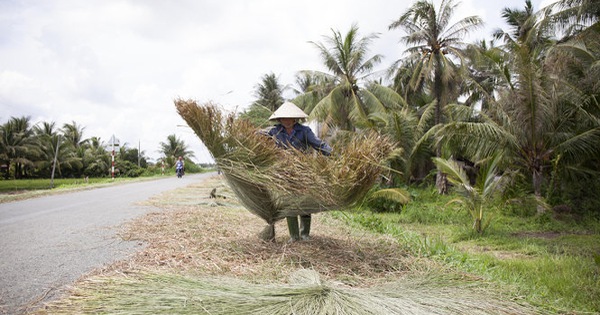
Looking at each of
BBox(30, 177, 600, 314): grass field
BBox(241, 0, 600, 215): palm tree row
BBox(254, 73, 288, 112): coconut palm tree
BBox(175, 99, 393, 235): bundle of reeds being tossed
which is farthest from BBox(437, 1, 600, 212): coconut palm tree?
BBox(254, 73, 288, 112): coconut palm tree

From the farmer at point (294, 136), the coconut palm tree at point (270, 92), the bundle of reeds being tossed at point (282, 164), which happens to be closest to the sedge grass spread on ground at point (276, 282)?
the farmer at point (294, 136)

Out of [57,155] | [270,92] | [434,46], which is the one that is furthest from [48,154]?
[434,46]

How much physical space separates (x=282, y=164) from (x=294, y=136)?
2.25 feet

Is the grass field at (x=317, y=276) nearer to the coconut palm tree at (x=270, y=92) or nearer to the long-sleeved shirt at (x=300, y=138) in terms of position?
the long-sleeved shirt at (x=300, y=138)

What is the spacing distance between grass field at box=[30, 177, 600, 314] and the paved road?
261 mm

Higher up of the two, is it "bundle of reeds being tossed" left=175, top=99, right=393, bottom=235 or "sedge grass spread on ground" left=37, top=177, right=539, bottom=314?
"bundle of reeds being tossed" left=175, top=99, right=393, bottom=235

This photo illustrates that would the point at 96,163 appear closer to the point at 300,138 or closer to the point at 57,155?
the point at 57,155

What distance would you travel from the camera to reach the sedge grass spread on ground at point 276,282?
7.63ft

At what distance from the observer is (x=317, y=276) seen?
2730 millimetres

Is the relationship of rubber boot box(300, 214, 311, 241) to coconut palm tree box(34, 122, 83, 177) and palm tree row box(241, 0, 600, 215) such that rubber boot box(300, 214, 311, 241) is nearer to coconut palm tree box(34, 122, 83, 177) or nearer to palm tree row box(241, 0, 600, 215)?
palm tree row box(241, 0, 600, 215)

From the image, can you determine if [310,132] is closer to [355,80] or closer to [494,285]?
[494,285]

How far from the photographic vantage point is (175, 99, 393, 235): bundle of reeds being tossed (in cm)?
345

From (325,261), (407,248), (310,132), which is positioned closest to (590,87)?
(407,248)

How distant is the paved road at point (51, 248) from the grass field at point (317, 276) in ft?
0.86
